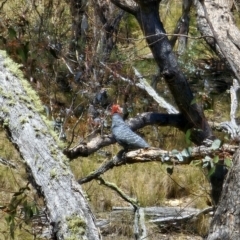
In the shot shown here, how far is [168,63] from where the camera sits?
13.5 feet

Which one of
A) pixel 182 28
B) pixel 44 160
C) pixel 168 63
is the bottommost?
pixel 44 160

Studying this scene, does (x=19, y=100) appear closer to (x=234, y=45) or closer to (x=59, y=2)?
(x=234, y=45)

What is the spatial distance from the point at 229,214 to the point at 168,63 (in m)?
2.25

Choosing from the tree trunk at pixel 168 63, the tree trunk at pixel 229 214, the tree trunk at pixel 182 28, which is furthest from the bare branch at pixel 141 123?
the tree trunk at pixel 229 214

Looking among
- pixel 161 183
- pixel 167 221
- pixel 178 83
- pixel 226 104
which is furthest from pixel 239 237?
pixel 226 104

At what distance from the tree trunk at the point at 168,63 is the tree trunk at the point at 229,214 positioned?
6.59ft

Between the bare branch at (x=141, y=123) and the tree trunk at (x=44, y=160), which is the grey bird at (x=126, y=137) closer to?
the bare branch at (x=141, y=123)

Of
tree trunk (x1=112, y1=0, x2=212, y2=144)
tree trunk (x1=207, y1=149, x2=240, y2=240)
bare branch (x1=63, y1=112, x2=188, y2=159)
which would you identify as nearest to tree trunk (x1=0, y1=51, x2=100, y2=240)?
tree trunk (x1=207, y1=149, x2=240, y2=240)

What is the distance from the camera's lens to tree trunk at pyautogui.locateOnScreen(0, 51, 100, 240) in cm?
171

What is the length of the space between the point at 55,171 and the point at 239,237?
526 millimetres

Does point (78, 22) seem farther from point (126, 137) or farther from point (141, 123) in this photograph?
point (126, 137)

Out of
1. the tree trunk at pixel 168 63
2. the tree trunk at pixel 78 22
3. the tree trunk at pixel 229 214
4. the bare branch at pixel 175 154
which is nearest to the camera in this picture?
the tree trunk at pixel 229 214

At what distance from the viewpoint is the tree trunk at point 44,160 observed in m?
1.71

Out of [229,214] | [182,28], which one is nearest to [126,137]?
[229,214]
